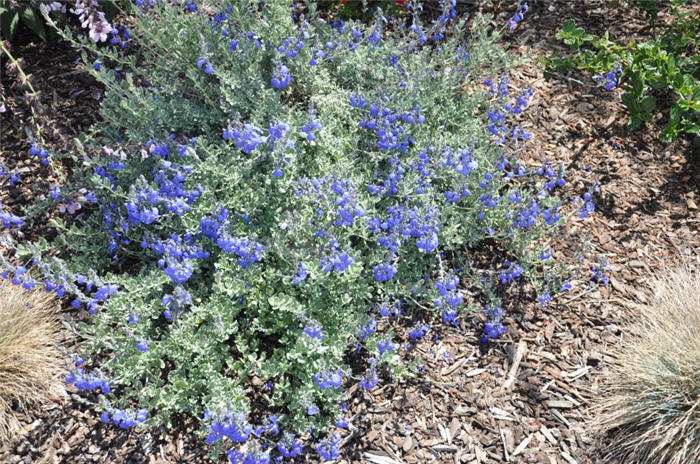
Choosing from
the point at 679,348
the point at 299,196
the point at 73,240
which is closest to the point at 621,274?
the point at 679,348

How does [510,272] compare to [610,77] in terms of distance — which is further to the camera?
[610,77]

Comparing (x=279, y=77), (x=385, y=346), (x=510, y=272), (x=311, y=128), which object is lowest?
(x=510, y=272)

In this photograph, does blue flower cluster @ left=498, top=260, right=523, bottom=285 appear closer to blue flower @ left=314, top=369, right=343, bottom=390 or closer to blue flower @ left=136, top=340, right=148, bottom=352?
blue flower @ left=314, top=369, right=343, bottom=390

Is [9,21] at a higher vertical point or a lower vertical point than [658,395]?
higher

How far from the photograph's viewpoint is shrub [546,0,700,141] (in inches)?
162

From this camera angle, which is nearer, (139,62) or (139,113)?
(139,113)

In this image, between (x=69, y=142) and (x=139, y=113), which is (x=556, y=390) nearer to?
(x=139, y=113)

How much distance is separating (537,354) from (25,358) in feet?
8.54

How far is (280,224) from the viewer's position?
9.81ft

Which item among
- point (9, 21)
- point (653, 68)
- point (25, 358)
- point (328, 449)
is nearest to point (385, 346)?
point (328, 449)

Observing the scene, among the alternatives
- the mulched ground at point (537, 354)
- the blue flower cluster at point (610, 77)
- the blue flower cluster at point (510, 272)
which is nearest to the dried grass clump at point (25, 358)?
the mulched ground at point (537, 354)

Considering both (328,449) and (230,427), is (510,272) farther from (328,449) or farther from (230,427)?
(230,427)

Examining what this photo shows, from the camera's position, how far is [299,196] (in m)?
3.30

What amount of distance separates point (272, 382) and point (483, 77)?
267 centimetres
